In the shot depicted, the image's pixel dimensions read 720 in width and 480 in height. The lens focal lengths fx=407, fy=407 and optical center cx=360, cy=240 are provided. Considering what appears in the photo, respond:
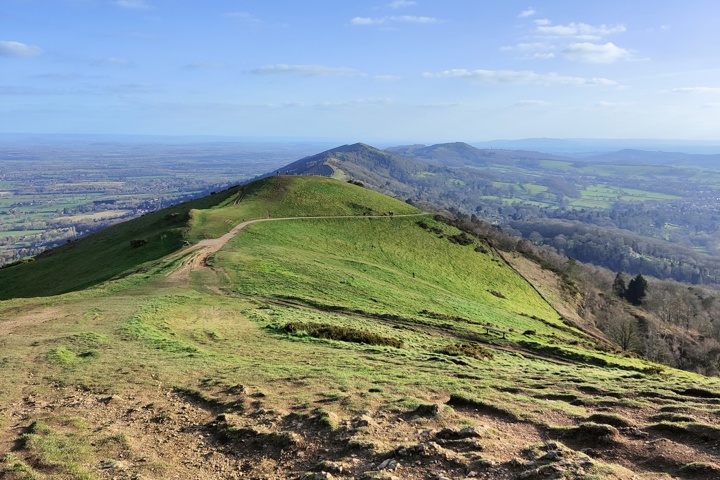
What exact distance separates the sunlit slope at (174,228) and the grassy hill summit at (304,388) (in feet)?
6.68

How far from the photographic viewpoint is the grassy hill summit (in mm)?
12047

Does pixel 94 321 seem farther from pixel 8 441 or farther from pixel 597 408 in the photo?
pixel 597 408

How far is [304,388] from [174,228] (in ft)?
171

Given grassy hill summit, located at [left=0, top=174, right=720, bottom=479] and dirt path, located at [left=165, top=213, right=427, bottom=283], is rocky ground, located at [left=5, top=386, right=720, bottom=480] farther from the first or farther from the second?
dirt path, located at [left=165, top=213, right=427, bottom=283]

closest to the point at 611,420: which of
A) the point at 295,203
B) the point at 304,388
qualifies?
the point at 304,388

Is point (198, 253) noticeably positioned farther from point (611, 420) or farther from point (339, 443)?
point (611, 420)

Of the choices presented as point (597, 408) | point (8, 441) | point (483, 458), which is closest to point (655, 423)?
point (597, 408)

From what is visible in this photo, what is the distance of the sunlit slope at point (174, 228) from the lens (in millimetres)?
49875

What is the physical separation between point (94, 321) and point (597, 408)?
30.8 meters

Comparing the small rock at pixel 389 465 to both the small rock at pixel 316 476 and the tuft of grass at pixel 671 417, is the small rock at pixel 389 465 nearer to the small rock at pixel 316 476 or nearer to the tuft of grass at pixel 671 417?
the small rock at pixel 316 476

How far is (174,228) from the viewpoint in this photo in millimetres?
62469

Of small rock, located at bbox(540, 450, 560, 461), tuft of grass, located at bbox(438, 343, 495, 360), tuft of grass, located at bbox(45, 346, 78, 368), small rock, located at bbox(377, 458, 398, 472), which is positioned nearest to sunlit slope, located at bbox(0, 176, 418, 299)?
tuft of grass, located at bbox(45, 346, 78, 368)

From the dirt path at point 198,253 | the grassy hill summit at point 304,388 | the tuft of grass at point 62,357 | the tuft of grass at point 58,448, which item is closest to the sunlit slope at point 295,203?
the dirt path at point 198,253

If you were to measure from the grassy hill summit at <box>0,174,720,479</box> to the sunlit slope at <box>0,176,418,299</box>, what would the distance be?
80.1 inches
